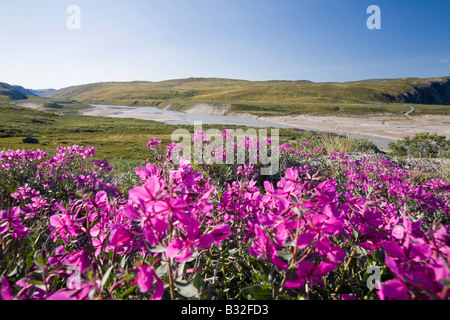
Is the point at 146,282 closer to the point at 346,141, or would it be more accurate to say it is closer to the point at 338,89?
the point at 346,141

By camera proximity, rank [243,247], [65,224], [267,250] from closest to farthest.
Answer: [267,250] < [65,224] < [243,247]

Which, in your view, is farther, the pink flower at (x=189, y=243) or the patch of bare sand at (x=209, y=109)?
the patch of bare sand at (x=209, y=109)

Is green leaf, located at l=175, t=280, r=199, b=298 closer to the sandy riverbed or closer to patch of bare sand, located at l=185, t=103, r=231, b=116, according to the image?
the sandy riverbed

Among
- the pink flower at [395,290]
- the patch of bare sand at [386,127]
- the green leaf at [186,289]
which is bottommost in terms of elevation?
the green leaf at [186,289]

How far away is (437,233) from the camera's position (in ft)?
2.81

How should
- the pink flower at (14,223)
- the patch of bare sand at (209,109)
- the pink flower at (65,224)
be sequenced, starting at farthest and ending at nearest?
the patch of bare sand at (209,109) < the pink flower at (14,223) < the pink flower at (65,224)

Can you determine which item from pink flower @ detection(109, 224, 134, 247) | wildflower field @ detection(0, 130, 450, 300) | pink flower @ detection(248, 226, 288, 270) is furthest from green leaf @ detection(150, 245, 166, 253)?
pink flower @ detection(248, 226, 288, 270)

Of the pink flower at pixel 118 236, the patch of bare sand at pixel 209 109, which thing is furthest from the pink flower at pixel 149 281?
the patch of bare sand at pixel 209 109

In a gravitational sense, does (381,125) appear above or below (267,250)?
above

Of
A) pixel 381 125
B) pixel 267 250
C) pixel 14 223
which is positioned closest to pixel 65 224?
pixel 14 223

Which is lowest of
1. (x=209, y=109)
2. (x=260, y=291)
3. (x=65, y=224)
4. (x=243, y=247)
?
(x=243, y=247)

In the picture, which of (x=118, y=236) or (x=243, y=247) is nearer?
(x=118, y=236)

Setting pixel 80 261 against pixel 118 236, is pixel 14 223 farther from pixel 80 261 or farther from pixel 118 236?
pixel 118 236

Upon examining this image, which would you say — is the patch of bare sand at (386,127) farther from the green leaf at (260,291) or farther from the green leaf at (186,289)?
the green leaf at (186,289)
